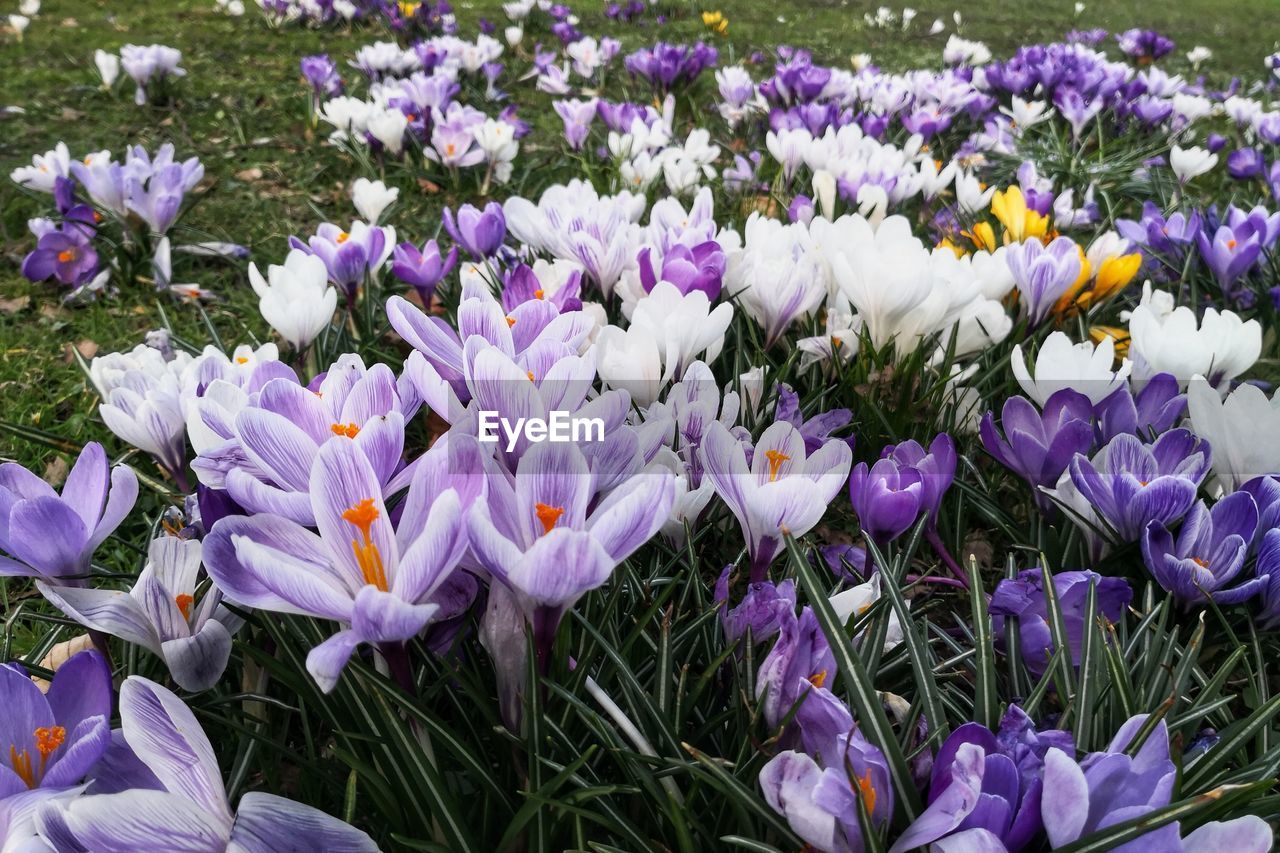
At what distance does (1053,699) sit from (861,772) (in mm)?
467

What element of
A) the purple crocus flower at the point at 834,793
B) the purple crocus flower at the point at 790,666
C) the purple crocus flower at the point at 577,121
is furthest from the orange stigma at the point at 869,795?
the purple crocus flower at the point at 577,121

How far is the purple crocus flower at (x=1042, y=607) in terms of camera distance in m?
0.99

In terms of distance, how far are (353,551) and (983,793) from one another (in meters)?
0.57

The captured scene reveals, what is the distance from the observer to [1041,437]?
124 centimetres

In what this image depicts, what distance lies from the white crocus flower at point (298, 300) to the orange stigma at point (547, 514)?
1.05 m

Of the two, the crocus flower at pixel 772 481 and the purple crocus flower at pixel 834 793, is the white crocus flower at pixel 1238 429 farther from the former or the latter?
the purple crocus flower at pixel 834 793

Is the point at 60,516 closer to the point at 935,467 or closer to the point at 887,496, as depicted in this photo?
the point at 887,496

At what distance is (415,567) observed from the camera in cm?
67

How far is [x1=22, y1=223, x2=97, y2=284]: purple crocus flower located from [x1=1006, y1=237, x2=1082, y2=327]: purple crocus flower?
266 centimetres

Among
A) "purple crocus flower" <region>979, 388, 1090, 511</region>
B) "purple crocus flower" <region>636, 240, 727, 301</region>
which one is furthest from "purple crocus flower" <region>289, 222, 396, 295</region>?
"purple crocus flower" <region>979, 388, 1090, 511</region>

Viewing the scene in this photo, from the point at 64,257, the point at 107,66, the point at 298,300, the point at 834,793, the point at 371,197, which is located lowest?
the point at 64,257

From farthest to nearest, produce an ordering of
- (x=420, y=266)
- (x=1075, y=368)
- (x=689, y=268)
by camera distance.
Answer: (x=420, y=266)
(x=689, y=268)
(x=1075, y=368)

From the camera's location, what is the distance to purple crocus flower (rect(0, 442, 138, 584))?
0.84m

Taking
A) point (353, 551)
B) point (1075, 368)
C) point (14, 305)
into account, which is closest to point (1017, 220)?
point (1075, 368)
